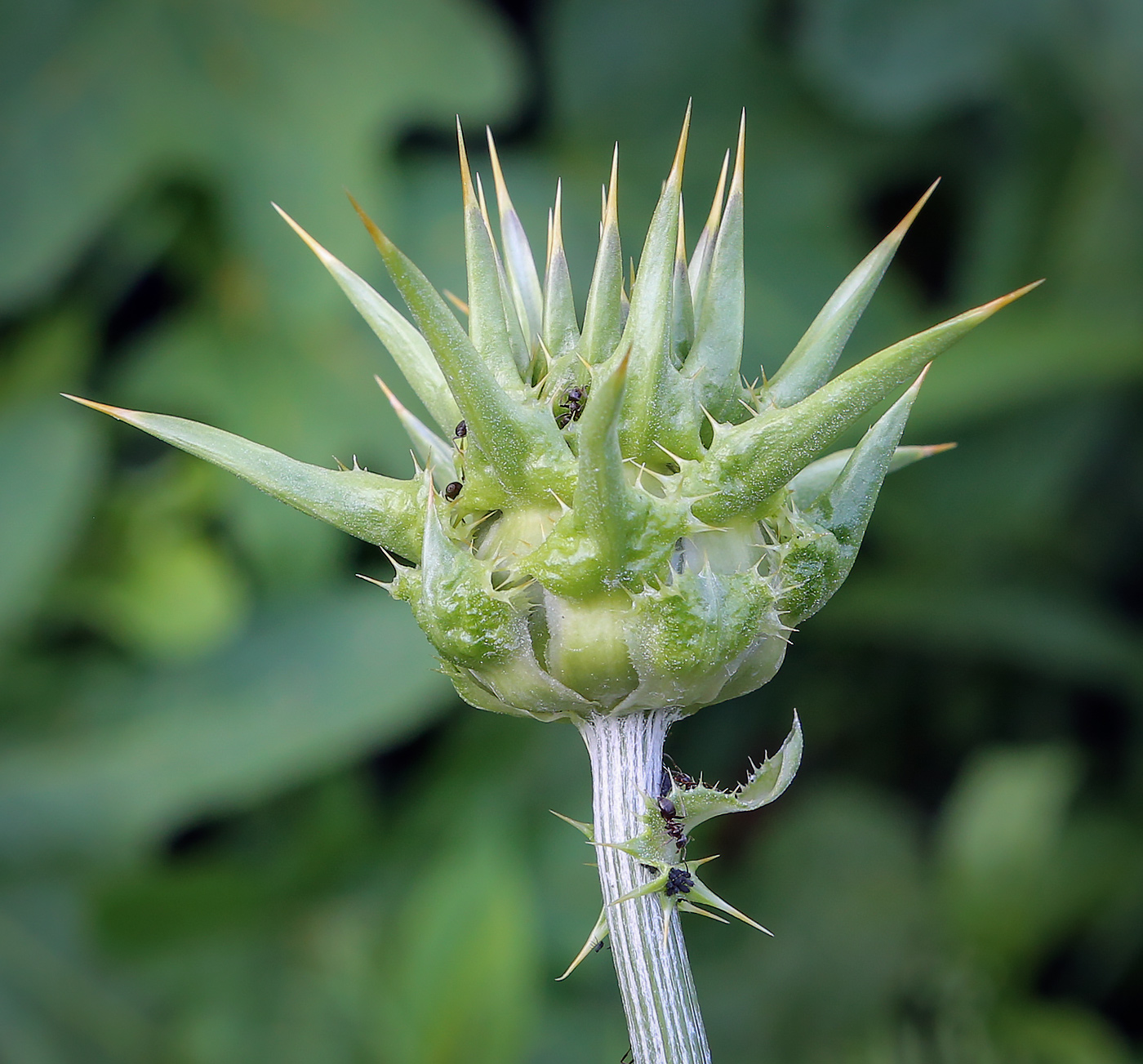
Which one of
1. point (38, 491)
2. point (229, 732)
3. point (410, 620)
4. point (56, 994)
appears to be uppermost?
point (38, 491)

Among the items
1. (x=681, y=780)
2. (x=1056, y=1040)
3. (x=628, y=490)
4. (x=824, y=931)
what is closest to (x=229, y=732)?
(x=824, y=931)

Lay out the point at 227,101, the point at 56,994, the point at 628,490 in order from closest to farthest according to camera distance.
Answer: the point at 628,490, the point at 56,994, the point at 227,101

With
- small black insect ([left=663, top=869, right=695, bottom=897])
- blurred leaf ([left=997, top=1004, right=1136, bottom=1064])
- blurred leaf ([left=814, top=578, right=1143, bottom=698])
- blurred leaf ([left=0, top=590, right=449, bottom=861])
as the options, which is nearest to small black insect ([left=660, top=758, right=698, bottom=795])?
small black insect ([left=663, top=869, right=695, bottom=897])

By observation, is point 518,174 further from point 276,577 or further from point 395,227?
point 276,577

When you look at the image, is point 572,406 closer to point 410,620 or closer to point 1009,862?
point 410,620

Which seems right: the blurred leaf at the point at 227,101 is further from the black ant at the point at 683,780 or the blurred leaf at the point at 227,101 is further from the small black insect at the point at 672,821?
the small black insect at the point at 672,821
